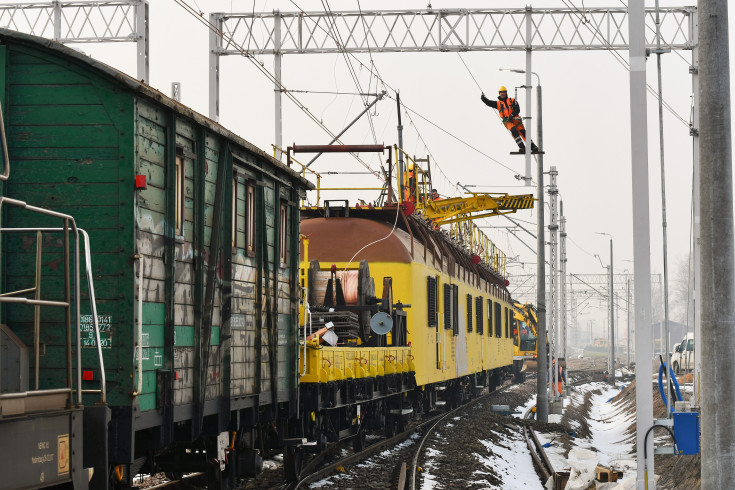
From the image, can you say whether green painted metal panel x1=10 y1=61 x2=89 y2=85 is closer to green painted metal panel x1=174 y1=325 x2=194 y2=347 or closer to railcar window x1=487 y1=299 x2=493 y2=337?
green painted metal panel x1=174 y1=325 x2=194 y2=347

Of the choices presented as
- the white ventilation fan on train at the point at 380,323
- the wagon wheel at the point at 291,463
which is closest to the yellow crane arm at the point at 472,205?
the white ventilation fan on train at the point at 380,323

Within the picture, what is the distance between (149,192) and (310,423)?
6325 mm

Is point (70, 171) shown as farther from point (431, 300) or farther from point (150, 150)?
point (431, 300)

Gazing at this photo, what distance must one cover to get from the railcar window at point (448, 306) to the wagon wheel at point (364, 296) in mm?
5134

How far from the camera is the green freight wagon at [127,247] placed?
7.27 m

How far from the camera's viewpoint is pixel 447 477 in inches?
565

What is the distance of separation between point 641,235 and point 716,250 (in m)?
1.80

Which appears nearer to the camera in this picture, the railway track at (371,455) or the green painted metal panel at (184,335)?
the green painted metal panel at (184,335)

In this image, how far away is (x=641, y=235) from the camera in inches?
408

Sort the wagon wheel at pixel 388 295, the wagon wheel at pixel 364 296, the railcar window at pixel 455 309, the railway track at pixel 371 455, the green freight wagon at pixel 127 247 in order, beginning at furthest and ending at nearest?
the railcar window at pixel 455 309 < the wagon wheel at pixel 388 295 < the wagon wheel at pixel 364 296 < the railway track at pixel 371 455 < the green freight wagon at pixel 127 247

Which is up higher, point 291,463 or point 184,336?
point 184,336

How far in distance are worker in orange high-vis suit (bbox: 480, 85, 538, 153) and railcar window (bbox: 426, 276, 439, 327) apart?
4760 mm

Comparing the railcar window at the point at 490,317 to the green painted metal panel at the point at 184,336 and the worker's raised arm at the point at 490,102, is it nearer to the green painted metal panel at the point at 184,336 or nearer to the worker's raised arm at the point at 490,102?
the worker's raised arm at the point at 490,102

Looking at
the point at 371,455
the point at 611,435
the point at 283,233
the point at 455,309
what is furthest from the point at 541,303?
the point at 283,233
